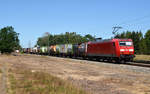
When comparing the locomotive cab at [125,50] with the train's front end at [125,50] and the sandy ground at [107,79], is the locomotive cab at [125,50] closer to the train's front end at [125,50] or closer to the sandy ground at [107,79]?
the train's front end at [125,50]

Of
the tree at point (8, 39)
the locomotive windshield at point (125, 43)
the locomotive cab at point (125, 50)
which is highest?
the tree at point (8, 39)

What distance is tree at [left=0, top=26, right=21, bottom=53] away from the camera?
65562 millimetres

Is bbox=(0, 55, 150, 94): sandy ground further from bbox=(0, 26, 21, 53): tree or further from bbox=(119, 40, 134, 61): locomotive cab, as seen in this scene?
bbox=(0, 26, 21, 53): tree

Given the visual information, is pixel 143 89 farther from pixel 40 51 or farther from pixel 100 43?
pixel 40 51

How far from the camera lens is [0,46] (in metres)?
65.7

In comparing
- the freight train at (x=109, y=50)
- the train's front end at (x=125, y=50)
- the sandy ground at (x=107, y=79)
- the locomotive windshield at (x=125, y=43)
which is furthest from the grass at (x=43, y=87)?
the locomotive windshield at (x=125, y=43)

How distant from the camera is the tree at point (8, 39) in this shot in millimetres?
65562

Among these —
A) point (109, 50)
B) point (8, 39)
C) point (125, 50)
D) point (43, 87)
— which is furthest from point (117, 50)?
point (8, 39)

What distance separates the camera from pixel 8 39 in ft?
216

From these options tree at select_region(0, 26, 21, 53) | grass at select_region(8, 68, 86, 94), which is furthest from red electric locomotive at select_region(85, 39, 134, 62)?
tree at select_region(0, 26, 21, 53)

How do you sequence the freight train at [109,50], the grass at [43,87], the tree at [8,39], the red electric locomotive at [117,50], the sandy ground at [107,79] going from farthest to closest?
the tree at [8,39] < the freight train at [109,50] < the red electric locomotive at [117,50] < the sandy ground at [107,79] < the grass at [43,87]

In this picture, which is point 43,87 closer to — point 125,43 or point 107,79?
point 107,79

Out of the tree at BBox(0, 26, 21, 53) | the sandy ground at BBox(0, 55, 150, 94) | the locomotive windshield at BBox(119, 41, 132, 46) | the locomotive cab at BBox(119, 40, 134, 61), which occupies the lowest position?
the sandy ground at BBox(0, 55, 150, 94)

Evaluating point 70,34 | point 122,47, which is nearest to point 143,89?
point 122,47
